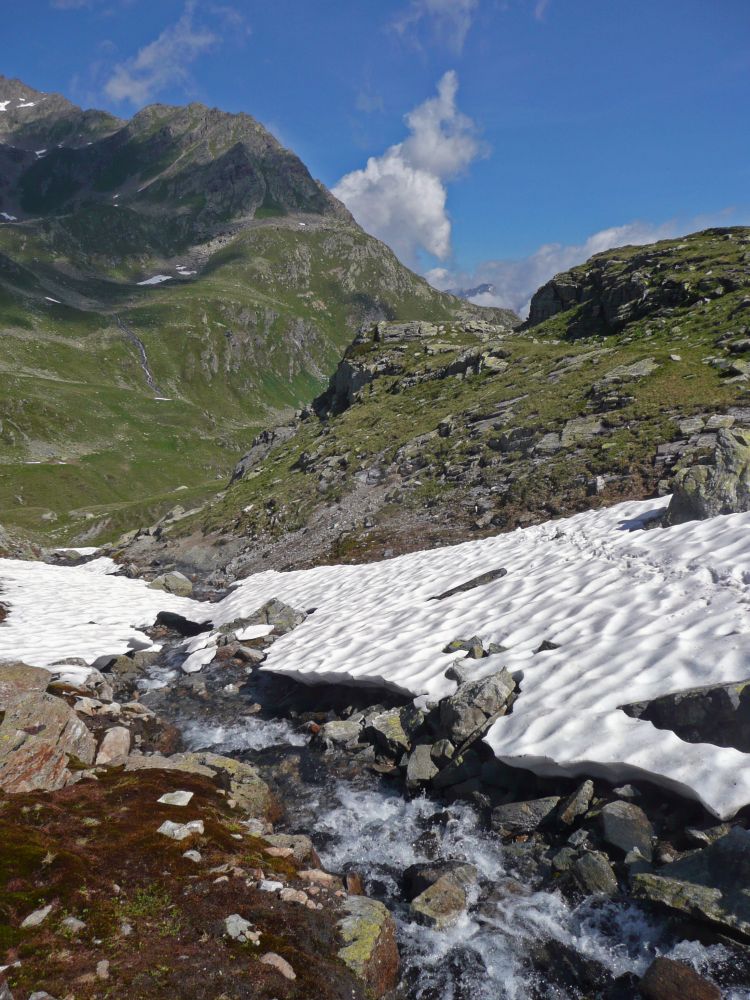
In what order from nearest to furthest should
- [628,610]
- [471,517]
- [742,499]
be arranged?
[628,610] → [742,499] → [471,517]

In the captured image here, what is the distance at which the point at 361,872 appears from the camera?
887cm

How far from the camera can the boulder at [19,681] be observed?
12.8 meters

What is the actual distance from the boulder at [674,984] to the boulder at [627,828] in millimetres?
1485

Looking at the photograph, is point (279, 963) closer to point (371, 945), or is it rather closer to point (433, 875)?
point (371, 945)

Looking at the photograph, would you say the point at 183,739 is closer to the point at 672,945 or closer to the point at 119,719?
the point at 119,719

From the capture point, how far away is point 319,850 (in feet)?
31.3

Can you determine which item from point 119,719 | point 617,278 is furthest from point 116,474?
point 119,719

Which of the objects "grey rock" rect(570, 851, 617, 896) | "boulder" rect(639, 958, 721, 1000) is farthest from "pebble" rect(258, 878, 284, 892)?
"boulder" rect(639, 958, 721, 1000)

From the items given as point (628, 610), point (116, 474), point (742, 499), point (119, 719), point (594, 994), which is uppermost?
point (116, 474)

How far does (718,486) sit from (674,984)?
14.4 meters

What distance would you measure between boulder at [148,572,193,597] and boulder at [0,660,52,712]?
19201mm

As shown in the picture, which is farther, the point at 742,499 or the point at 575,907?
the point at 742,499

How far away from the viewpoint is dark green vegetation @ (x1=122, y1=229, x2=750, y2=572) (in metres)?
28.6

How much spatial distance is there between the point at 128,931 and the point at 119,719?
9303mm
